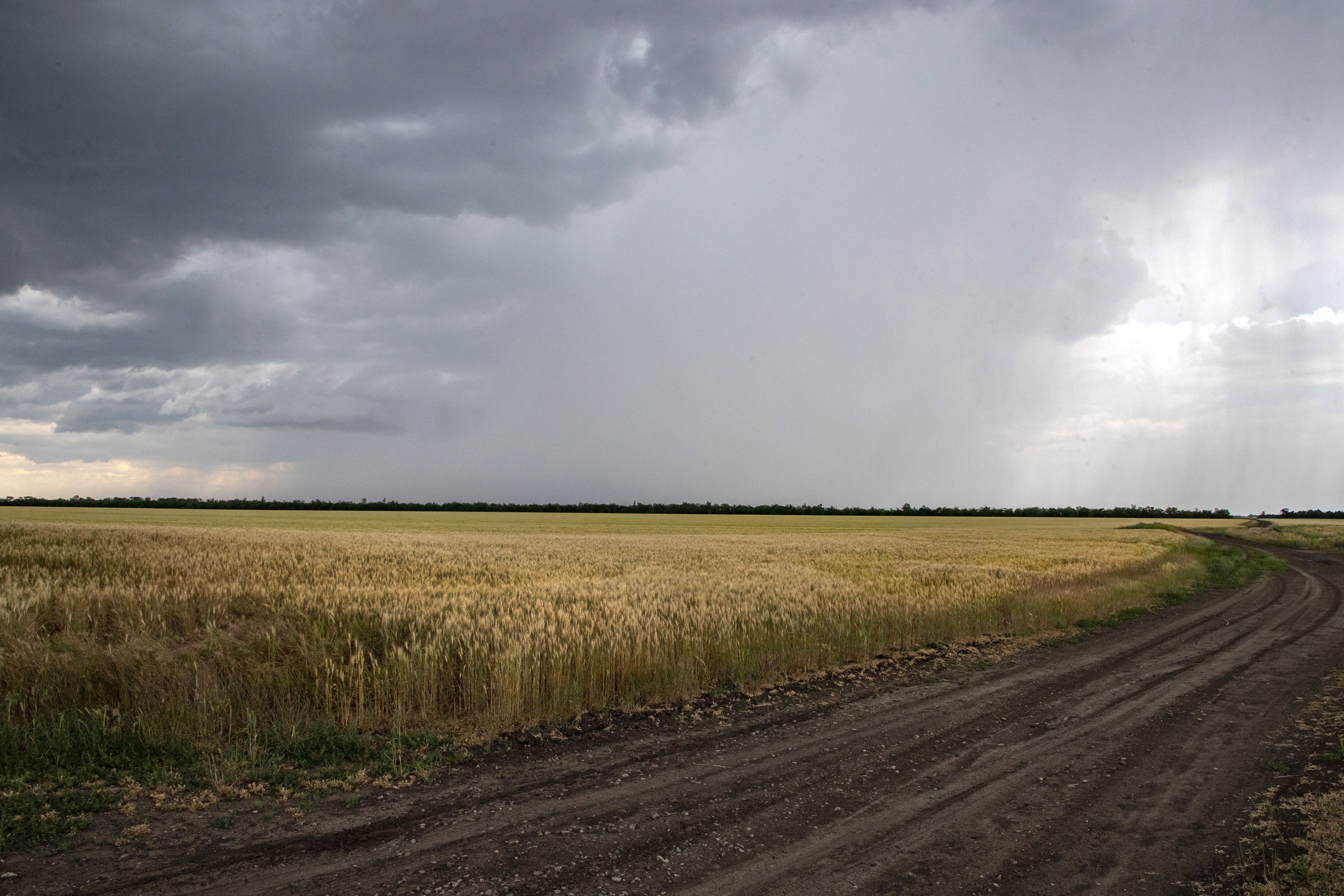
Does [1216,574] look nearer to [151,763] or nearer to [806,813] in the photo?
[806,813]

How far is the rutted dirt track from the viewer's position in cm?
454

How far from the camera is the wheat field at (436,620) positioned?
318 inches

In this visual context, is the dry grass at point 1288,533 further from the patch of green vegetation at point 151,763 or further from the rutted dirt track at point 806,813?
the patch of green vegetation at point 151,763

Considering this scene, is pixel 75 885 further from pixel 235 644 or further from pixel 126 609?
pixel 126 609

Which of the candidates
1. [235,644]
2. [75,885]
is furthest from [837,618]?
[75,885]

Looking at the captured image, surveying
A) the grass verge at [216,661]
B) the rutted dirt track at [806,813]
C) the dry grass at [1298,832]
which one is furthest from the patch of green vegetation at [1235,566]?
the dry grass at [1298,832]

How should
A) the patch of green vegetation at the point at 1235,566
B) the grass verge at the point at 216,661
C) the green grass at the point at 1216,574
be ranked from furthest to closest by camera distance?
the patch of green vegetation at the point at 1235,566 < the green grass at the point at 1216,574 < the grass verge at the point at 216,661

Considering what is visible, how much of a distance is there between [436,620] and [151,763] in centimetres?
481

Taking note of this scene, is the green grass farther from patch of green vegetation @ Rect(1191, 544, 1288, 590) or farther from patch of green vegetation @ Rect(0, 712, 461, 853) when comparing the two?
patch of green vegetation @ Rect(0, 712, 461, 853)

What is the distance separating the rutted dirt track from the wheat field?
57.7 inches

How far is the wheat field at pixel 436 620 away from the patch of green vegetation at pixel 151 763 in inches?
11.6

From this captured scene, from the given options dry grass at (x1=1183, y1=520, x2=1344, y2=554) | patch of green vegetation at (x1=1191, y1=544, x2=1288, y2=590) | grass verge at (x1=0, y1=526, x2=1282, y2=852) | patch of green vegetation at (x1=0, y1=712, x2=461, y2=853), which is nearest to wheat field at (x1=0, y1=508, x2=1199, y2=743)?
grass verge at (x1=0, y1=526, x2=1282, y2=852)

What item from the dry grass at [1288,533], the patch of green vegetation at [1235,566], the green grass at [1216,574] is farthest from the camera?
the dry grass at [1288,533]

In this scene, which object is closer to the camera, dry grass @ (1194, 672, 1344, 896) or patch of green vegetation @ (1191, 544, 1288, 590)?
dry grass @ (1194, 672, 1344, 896)
